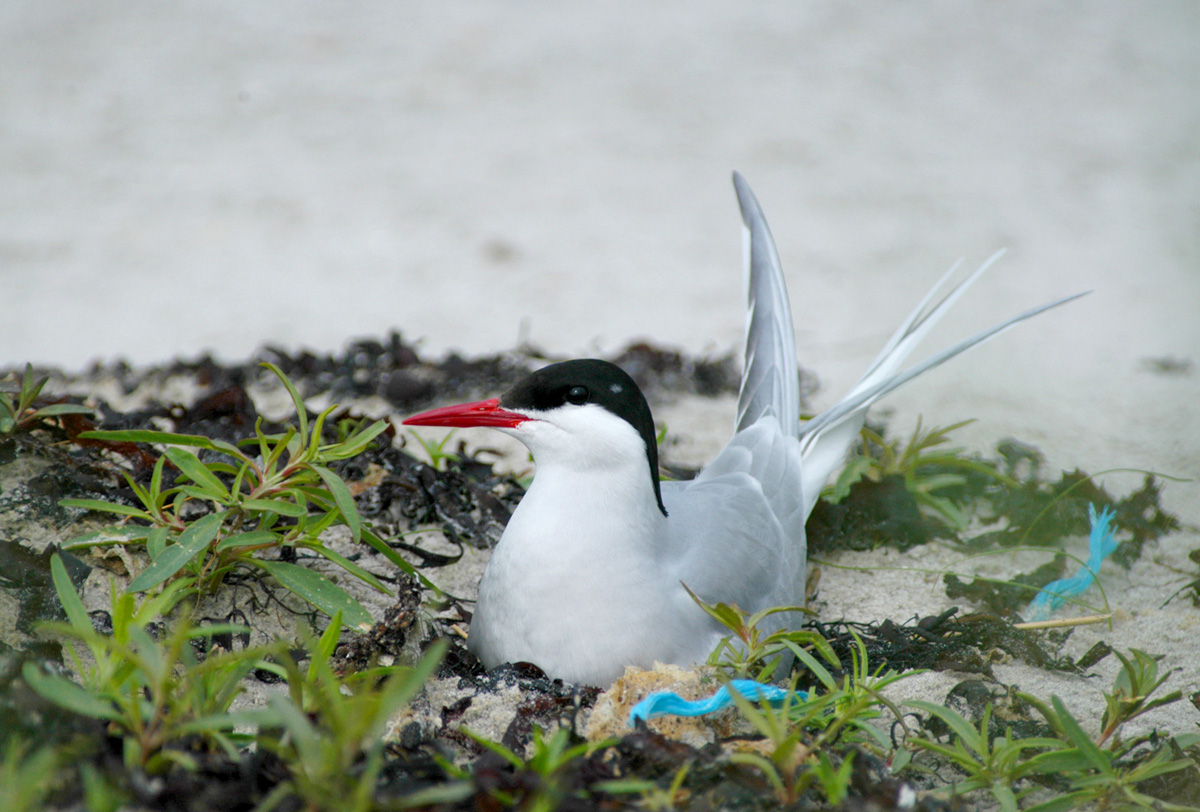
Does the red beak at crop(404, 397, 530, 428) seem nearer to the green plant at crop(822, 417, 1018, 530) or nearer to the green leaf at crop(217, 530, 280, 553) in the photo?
the green leaf at crop(217, 530, 280, 553)

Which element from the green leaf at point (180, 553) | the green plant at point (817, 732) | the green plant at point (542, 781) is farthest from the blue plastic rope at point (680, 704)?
the green leaf at point (180, 553)

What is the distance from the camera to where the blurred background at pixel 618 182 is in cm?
497

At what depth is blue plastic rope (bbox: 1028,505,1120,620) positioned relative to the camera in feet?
9.06

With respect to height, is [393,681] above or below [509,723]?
above

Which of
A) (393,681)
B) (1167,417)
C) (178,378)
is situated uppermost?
(393,681)

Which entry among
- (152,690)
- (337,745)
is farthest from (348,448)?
(337,745)

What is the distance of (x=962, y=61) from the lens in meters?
8.02

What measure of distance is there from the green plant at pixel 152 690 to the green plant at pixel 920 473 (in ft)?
6.53

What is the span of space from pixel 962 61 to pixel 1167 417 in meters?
4.78

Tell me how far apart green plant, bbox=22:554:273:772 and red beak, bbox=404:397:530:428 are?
0.73 meters

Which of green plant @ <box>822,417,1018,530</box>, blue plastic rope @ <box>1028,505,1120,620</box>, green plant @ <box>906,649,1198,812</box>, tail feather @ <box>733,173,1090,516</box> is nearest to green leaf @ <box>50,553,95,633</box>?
green plant @ <box>906,649,1198,812</box>

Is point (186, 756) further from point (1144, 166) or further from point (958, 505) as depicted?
point (1144, 166)

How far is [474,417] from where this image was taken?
2322 millimetres

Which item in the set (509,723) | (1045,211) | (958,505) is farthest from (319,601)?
(1045,211)
